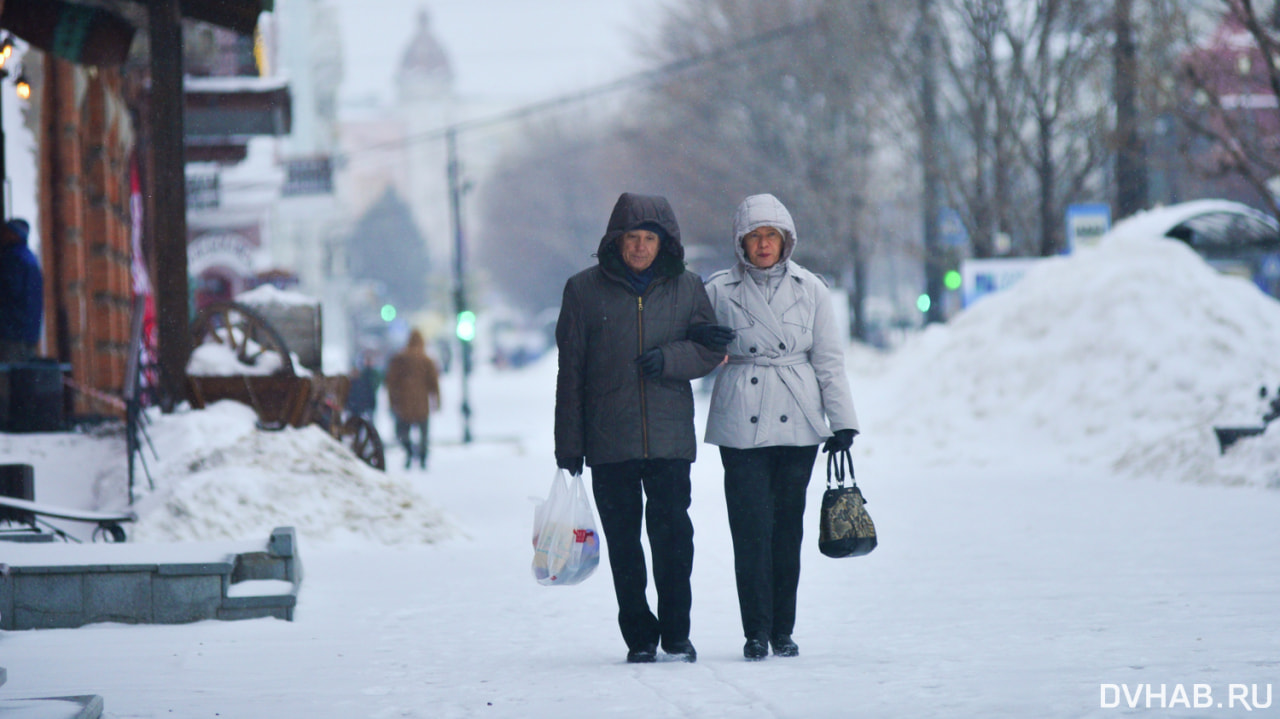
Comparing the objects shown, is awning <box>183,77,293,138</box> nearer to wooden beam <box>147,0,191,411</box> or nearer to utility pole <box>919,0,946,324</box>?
wooden beam <box>147,0,191,411</box>

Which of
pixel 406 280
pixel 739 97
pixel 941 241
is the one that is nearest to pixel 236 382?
pixel 941 241

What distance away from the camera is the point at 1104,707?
4.93 metres

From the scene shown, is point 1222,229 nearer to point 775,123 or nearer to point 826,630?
point 775,123

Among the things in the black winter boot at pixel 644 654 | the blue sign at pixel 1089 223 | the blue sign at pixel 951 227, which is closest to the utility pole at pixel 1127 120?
the blue sign at pixel 1089 223

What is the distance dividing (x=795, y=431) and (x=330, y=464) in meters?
5.89

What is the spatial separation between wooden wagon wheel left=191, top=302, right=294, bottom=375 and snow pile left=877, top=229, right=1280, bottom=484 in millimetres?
7801

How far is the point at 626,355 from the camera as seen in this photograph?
19.7ft

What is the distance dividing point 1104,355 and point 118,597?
45.0 ft

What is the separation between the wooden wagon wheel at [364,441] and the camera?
14484 millimetres

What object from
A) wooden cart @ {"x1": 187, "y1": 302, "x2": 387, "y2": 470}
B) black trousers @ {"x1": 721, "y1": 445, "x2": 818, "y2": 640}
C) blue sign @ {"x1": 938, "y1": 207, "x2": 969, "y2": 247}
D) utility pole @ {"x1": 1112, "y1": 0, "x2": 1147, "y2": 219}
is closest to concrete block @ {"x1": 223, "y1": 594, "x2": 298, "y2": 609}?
black trousers @ {"x1": 721, "y1": 445, "x2": 818, "y2": 640}

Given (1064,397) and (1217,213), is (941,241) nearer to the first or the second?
(1217,213)

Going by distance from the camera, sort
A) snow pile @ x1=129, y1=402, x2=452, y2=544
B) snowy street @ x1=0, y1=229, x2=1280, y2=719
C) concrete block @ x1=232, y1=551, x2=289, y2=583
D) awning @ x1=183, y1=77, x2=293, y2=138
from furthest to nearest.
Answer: awning @ x1=183, y1=77, x2=293, y2=138, snow pile @ x1=129, y1=402, x2=452, y2=544, concrete block @ x1=232, y1=551, x2=289, y2=583, snowy street @ x1=0, y1=229, x2=1280, y2=719

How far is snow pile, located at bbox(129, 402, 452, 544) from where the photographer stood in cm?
1016

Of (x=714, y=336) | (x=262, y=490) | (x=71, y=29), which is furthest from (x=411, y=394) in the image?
(x=714, y=336)
